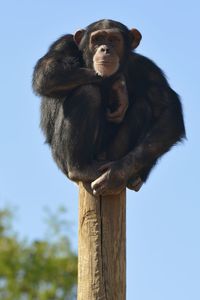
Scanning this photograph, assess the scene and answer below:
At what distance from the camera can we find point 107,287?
22.5ft

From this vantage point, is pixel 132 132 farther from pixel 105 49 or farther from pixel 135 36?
pixel 135 36

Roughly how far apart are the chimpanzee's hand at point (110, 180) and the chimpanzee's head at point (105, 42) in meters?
0.89

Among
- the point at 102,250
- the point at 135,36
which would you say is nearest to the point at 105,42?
the point at 135,36

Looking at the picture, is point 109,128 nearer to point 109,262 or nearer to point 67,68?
point 67,68

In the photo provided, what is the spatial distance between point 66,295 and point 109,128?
15.5m

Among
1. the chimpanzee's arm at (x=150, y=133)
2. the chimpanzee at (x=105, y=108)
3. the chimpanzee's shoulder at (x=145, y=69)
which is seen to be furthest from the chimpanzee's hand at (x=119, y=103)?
the chimpanzee's shoulder at (x=145, y=69)

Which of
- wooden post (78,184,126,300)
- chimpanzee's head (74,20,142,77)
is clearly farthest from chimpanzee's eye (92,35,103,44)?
wooden post (78,184,126,300)

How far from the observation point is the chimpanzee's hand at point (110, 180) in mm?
7109

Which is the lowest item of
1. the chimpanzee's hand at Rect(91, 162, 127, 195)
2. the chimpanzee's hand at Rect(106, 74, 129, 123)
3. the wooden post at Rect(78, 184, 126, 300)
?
the wooden post at Rect(78, 184, 126, 300)

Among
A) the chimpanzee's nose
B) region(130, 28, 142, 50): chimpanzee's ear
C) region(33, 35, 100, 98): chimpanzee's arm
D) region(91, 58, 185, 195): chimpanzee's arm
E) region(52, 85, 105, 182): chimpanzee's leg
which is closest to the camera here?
region(91, 58, 185, 195): chimpanzee's arm

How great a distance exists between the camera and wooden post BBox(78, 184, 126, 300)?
6.87 meters

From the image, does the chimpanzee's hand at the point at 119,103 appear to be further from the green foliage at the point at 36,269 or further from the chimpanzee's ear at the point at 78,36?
the green foliage at the point at 36,269

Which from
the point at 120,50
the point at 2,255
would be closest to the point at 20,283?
the point at 2,255

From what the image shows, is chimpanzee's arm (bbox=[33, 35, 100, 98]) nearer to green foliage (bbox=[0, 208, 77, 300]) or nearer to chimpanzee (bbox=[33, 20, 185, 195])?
chimpanzee (bbox=[33, 20, 185, 195])
